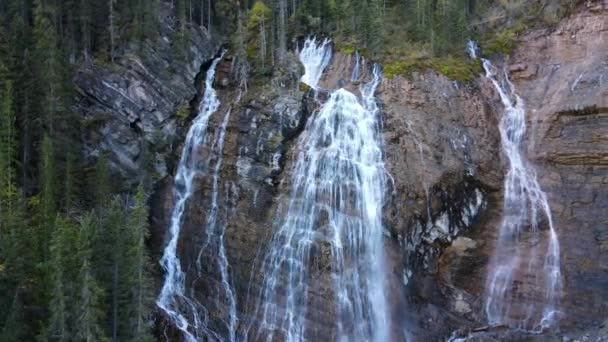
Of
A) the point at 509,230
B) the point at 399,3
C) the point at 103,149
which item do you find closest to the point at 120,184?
the point at 103,149

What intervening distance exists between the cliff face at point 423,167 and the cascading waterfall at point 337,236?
61 cm

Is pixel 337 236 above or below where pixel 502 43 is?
below

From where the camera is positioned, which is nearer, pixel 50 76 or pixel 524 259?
pixel 524 259

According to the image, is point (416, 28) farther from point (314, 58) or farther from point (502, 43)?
point (314, 58)

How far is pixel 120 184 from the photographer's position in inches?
1422

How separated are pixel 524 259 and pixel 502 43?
1717 cm

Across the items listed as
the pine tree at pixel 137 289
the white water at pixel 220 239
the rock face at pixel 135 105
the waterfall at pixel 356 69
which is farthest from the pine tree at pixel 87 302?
the waterfall at pixel 356 69

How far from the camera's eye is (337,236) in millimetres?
31688

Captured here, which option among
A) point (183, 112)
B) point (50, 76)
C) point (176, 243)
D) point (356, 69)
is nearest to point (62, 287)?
point (176, 243)

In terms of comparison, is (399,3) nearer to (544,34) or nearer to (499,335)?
(544,34)

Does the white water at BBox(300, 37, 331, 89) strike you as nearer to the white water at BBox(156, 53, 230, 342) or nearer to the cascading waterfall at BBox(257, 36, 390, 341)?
the white water at BBox(156, 53, 230, 342)

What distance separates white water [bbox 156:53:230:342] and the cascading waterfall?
12.9ft

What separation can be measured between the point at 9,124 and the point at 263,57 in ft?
60.7

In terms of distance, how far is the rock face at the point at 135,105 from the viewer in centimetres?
3691
